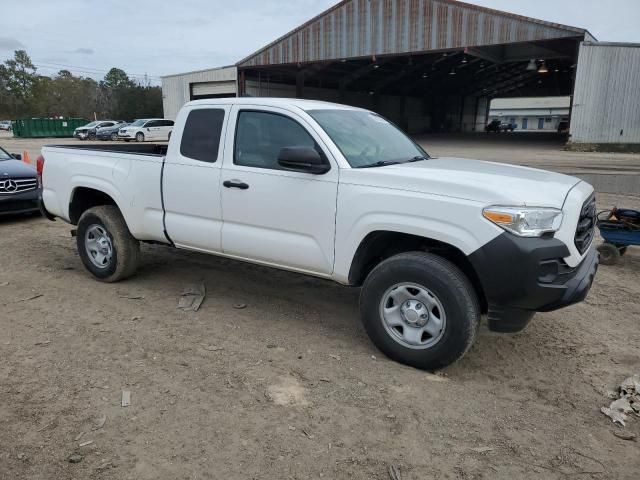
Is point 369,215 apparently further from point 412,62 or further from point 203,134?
point 412,62

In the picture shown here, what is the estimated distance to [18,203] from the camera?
875 cm

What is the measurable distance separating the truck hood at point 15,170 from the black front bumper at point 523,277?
8.17 m

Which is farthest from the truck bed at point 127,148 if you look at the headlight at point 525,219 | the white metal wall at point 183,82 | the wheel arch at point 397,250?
the white metal wall at point 183,82

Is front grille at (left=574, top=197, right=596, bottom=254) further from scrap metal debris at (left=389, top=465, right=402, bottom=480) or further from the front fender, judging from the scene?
scrap metal debris at (left=389, top=465, right=402, bottom=480)

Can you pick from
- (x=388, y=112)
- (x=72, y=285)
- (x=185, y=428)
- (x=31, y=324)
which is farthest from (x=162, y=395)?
(x=388, y=112)

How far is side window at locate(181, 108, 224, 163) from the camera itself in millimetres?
4656

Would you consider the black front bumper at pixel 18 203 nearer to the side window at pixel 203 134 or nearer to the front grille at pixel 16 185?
the front grille at pixel 16 185

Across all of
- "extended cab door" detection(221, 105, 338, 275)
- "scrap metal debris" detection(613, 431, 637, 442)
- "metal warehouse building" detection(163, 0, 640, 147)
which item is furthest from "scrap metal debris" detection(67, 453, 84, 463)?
"metal warehouse building" detection(163, 0, 640, 147)

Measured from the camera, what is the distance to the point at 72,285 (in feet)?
18.3

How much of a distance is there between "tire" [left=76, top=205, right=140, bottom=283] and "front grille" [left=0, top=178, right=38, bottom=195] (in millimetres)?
3929

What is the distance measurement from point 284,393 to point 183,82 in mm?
41408

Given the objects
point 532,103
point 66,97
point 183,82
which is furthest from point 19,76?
point 532,103

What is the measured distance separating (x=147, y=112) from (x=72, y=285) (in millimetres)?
59108

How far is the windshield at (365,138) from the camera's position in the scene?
4156 millimetres
